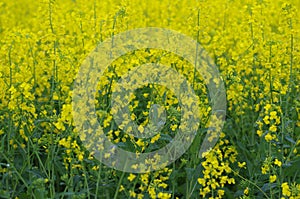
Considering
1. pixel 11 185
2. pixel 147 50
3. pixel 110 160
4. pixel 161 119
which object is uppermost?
pixel 147 50

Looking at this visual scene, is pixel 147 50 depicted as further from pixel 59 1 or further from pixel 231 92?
pixel 59 1

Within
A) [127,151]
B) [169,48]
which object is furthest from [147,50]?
[127,151]

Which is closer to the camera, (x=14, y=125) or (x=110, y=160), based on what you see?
(x=110, y=160)

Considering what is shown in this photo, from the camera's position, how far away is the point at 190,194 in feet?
12.5

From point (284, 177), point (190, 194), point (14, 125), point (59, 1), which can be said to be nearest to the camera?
point (190, 194)

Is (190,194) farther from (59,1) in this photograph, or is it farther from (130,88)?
(59,1)

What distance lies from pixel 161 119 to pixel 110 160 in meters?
0.43

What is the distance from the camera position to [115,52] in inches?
164

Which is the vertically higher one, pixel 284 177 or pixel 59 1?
pixel 59 1

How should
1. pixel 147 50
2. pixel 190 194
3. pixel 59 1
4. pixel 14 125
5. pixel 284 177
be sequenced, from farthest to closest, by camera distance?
pixel 59 1 → pixel 147 50 → pixel 14 125 → pixel 284 177 → pixel 190 194

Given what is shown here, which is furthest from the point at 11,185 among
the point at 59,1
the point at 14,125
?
the point at 59,1

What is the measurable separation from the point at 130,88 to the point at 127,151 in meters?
0.42

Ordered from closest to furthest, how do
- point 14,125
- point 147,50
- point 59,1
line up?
point 14,125 → point 147,50 → point 59,1

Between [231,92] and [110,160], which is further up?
[231,92]
